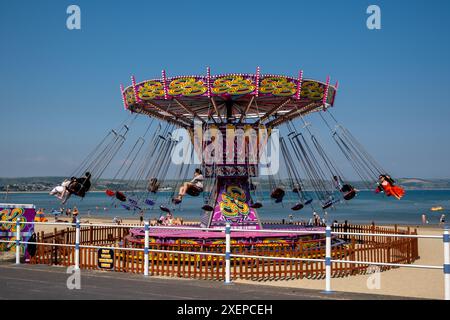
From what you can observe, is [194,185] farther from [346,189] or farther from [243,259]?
[346,189]

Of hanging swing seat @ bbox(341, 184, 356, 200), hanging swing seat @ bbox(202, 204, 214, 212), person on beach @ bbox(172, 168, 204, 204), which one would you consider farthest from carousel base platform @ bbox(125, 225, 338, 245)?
hanging swing seat @ bbox(341, 184, 356, 200)

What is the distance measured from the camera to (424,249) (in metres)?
25.1

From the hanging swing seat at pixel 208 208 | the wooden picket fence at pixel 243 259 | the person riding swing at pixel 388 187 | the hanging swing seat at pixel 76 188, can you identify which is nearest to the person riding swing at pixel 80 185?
the hanging swing seat at pixel 76 188

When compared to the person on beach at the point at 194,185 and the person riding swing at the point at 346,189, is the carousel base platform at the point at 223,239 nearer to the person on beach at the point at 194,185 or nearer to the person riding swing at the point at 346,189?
the person on beach at the point at 194,185

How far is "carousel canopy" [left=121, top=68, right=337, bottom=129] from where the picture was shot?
18.8 m

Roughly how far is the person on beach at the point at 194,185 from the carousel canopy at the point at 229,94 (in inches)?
101

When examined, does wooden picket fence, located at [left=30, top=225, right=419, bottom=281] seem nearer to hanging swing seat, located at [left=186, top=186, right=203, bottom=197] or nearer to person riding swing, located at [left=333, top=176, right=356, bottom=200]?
hanging swing seat, located at [left=186, top=186, right=203, bottom=197]

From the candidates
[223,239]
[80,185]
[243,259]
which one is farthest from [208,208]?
[80,185]

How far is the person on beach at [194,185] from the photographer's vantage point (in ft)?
63.9

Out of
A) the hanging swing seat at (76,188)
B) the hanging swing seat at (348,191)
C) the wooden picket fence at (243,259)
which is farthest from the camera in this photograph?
the hanging swing seat at (348,191)

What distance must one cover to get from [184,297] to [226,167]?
1203cm

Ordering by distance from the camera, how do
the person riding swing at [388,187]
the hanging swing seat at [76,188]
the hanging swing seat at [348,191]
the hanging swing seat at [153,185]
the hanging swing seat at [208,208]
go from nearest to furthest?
1. the person riding swing at [388,187]
2. the hanging swing seat at [208,208]
3. the hanging swing seat at [76,188]
4. the hanging swing seat at [348,191]
5. the hanging swing seat at [153,185]
